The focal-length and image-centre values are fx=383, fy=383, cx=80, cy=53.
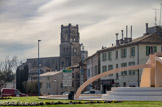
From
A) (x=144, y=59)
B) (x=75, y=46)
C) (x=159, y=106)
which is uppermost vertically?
(x=75, y=46)

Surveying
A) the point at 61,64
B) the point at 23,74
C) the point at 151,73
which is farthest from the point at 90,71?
the point at 61,64

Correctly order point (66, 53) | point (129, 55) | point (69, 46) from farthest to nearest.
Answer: point (69, 46) → point (66, 53) → point (129, 55)

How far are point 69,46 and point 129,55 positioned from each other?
9208cm

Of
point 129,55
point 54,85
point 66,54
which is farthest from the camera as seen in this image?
point 66,54

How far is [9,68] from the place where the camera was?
9969 cm

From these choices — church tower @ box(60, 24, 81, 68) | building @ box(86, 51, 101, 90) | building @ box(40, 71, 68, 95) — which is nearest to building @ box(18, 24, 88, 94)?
church tower @ box(60, 24, 81, 68)

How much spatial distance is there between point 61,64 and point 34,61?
16183 mm

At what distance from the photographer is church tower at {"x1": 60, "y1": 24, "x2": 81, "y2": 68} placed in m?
151

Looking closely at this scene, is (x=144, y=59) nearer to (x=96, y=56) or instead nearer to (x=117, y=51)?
(x=117, y=51)

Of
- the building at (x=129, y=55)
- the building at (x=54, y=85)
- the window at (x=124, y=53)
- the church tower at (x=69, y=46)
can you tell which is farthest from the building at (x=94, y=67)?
the church tower at (x=69, y=46)

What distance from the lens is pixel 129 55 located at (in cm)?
6462

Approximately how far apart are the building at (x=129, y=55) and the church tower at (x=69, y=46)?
75.8 m

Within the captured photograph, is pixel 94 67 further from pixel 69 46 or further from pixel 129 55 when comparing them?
pixel 69 46

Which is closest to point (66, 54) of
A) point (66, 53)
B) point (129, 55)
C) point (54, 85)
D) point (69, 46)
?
point (66, 53)
